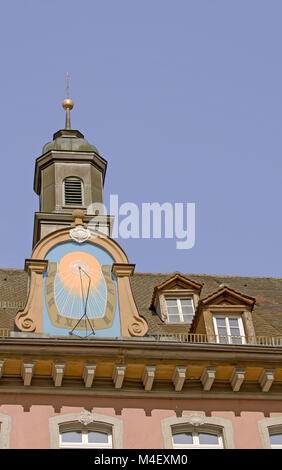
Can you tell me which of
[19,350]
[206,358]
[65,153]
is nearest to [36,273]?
[19,350]

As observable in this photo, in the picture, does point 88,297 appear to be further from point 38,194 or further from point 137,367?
point 38,194

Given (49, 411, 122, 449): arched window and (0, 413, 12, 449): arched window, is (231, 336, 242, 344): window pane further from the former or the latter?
(0, 413, 12, 449): arched window

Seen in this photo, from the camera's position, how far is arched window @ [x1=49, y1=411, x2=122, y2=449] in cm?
2400

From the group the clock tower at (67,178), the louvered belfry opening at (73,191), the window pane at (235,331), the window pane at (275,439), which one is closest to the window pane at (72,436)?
the window pane at (275,439)

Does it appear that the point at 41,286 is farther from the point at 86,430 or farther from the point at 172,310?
the point at 172,310

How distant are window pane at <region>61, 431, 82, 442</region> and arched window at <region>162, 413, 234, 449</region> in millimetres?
1880

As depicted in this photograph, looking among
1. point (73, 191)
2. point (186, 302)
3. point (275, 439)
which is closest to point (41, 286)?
point (186, 302)

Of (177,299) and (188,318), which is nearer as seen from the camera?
(188,318)

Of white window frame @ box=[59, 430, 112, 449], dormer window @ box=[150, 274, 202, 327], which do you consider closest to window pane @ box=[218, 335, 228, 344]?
dormer window @ box=[150, 274, 202, 327]

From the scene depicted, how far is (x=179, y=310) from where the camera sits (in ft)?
99.1

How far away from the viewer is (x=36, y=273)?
27.1m

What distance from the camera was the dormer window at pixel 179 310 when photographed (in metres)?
30.1

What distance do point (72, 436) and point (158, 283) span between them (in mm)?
10355
